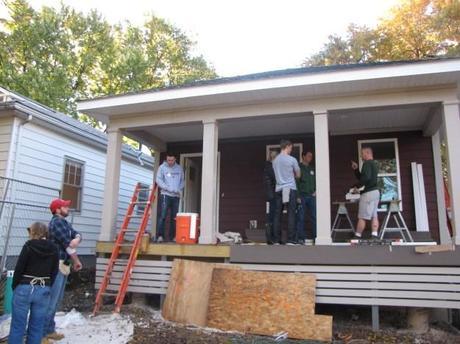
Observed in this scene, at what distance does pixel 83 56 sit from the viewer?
896 inches

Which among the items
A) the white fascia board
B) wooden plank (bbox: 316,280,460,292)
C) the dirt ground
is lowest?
the dirt ground

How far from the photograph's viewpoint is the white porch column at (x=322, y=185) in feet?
20.4

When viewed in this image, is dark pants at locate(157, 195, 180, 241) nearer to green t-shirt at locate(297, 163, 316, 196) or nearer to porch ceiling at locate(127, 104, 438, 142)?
porch ceiling at locate(127, 104, 438, 142)

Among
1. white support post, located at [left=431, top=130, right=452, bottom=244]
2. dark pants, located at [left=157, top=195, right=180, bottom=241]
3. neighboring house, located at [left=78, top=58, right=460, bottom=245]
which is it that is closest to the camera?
neighboring house, located at [left=78, top=58, right=460, bottom=245]

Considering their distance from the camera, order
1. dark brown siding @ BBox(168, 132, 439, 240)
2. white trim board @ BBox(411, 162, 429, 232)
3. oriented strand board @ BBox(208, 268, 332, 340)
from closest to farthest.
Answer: oriented strand board @ BBox(208, 268, 332, 340), white trim board @ BBox(411, 162, 429, 232), dark brown siding @ BBox(168, 132, 439, 240)

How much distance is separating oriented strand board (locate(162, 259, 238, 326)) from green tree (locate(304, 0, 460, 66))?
53.0ft

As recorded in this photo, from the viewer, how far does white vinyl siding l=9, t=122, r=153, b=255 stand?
9039 mm

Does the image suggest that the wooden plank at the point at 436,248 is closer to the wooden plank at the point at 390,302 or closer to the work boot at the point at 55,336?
the wooden plank at the point at 390,302

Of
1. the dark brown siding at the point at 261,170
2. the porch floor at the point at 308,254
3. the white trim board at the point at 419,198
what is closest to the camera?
the porch floor at the point at 308,254

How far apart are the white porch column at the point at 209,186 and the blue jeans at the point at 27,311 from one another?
2982 mm

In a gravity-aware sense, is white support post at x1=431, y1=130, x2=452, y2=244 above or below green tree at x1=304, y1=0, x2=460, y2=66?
below

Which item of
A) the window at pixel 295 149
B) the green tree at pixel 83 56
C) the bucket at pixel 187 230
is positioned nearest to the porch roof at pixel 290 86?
the bucket at pixel 187 230

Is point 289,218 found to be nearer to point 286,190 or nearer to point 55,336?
point 286,190

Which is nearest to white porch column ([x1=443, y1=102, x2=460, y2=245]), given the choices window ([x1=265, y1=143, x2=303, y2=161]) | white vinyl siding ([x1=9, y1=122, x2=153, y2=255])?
window ([x1=265, y1=143, x2=303, y2=161])
